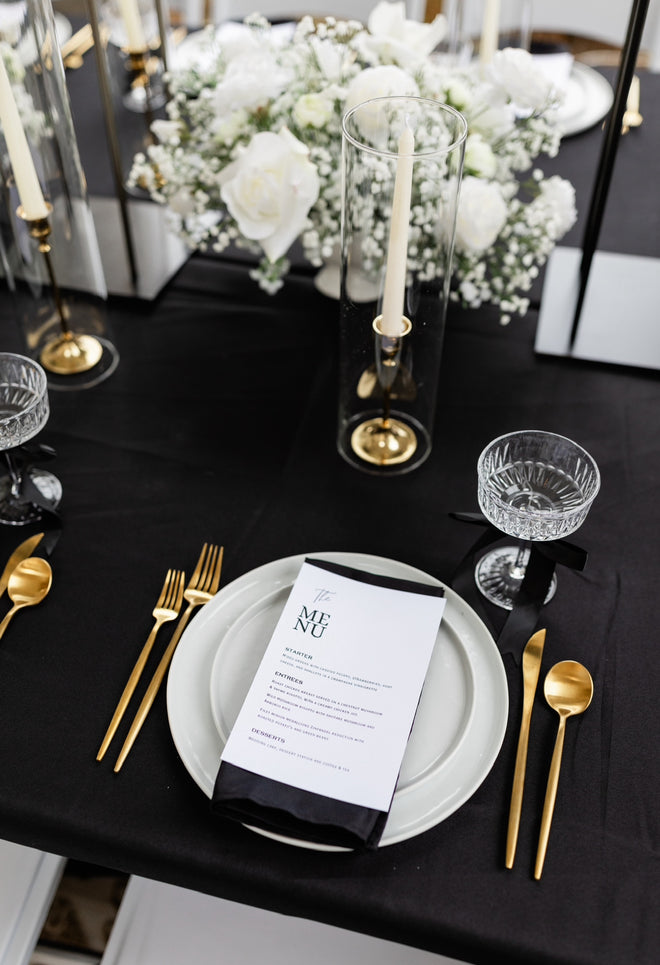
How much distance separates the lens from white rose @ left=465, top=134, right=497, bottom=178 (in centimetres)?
113

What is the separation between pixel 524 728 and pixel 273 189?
68 centimetres

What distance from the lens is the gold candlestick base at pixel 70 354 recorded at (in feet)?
4.08

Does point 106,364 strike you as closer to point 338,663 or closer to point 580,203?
point 338,663

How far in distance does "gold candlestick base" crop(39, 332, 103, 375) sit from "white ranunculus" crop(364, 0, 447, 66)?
556 millimetres

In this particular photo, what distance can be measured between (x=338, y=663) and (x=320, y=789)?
5.2 inches

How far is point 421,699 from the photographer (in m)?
0.83

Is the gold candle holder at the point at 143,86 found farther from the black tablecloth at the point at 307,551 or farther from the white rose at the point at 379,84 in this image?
the white rose at the point at 379,84

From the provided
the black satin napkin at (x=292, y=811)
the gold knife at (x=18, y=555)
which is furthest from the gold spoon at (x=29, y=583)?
the black satin napkin at (x=292, y=811)

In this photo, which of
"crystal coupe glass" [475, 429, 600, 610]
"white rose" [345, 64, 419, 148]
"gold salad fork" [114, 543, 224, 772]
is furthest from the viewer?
"white rose" [345, 64, 419, 148]

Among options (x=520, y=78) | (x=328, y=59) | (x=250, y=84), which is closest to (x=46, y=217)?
(x=250, y=84)

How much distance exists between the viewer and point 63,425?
117cm

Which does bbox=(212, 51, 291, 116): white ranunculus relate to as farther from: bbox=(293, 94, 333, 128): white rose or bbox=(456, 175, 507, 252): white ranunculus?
bbox=(456, 175, 507, 252): white ranunculus

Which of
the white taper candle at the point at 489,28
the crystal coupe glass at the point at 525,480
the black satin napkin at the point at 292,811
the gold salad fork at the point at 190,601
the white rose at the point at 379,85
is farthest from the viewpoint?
the white taper candle at the point at 489,28

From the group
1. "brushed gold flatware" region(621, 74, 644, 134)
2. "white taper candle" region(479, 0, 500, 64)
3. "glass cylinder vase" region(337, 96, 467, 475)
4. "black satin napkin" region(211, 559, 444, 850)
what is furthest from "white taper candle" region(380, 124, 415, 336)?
"brushed gold flatware" region(621, 74, 644, 134)
